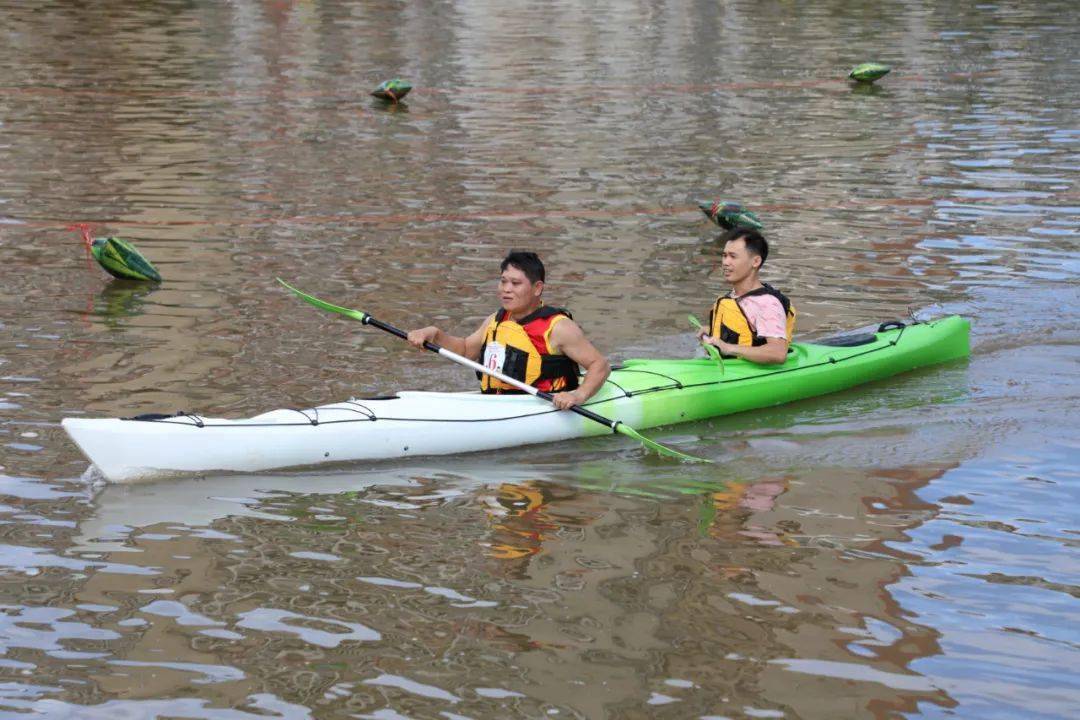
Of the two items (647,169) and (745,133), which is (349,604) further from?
(745,133)

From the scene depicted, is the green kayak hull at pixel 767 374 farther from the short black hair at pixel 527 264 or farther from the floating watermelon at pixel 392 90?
the floating watermelon at pixel 392 90

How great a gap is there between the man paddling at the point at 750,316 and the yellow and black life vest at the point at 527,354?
104cm

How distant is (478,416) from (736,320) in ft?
5.84

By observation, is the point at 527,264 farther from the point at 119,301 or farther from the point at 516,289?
the point at 119,301

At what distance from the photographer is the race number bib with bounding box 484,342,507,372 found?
8.17 meters

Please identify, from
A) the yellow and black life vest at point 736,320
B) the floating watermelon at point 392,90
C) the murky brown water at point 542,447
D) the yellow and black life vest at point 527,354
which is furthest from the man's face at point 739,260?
the floating watermelon at point 392,90

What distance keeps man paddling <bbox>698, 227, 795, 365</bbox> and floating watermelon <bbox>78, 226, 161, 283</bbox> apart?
178 inches

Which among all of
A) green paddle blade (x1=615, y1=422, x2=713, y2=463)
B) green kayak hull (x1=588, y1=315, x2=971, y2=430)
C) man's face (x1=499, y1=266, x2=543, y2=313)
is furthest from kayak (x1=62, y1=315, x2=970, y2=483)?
man's face (x1=499, y1=266, x2=543, y2=313)

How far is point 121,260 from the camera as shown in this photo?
11148mm

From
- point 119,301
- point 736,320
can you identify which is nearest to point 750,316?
point 736,320

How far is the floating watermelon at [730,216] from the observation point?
1307 cm

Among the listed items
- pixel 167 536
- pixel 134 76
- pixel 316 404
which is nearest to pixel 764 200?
pixel 316 404

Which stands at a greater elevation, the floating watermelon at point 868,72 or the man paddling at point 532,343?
the floating watermelon at point 868,72

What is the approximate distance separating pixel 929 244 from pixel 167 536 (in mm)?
8107
